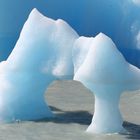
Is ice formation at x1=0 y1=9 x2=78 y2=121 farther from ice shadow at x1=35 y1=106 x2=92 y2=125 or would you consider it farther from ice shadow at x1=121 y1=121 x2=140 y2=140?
ice shadow at x1=121 y1=121 x2=140 y2=140

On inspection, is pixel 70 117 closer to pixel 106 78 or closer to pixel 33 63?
pixel 33 63

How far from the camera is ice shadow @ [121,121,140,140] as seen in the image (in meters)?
5.92

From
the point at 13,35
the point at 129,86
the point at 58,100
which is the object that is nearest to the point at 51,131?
the point at 129,86

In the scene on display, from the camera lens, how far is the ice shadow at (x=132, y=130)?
592 cm

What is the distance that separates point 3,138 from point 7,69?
1203 millimetres

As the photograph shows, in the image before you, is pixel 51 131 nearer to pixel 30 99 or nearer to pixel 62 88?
pixel 30 99

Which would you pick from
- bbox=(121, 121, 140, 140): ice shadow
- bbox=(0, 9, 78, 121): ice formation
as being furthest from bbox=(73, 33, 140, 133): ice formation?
bbox=(0, 9, 78, 121): ice formation

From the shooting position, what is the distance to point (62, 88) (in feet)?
32.6

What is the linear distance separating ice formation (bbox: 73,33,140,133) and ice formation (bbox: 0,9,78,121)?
57cm

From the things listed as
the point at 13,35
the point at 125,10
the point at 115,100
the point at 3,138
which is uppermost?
the point at 125,10

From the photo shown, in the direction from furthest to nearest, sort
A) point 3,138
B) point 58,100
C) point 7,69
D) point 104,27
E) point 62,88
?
point 104,27, point 62,88, point 58,100, point 7,69, point 3,138

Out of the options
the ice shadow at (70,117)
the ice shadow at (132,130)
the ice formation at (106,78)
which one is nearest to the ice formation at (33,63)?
→ the ice shadow at (70,117)

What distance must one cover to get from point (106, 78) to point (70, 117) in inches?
54.9

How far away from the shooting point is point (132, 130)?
6312mm
